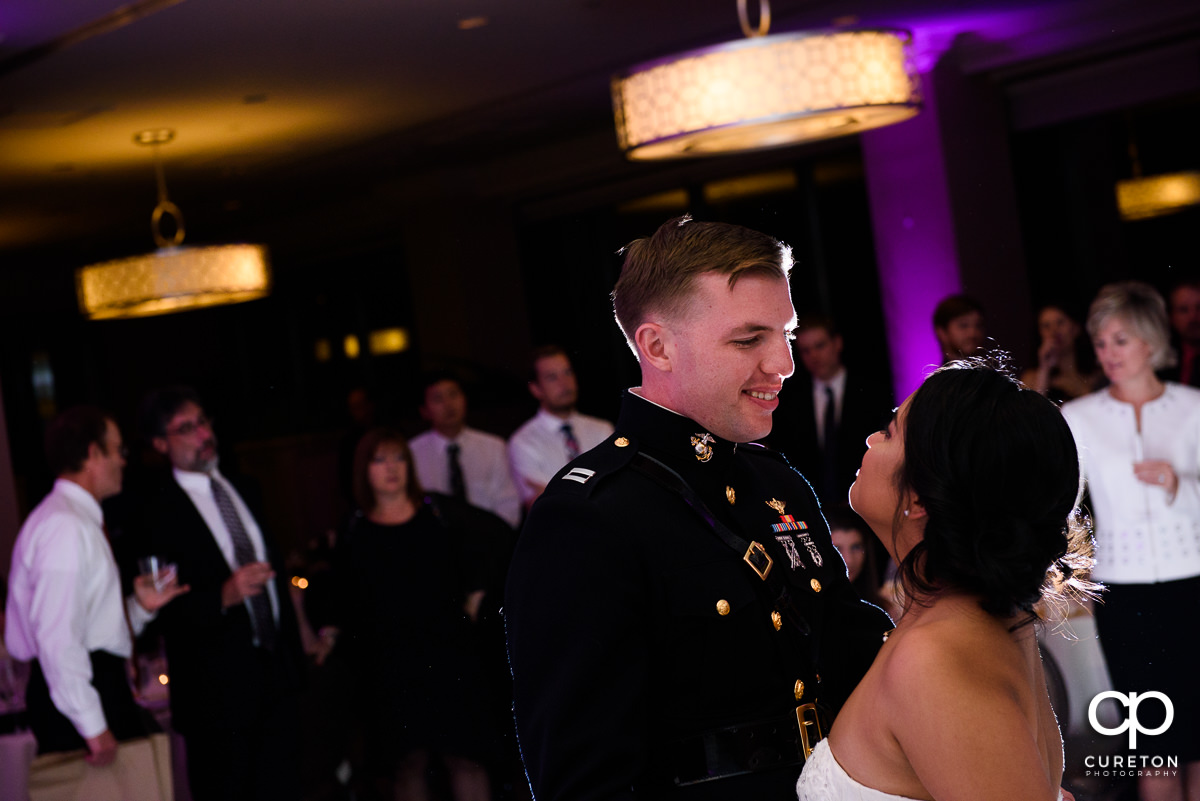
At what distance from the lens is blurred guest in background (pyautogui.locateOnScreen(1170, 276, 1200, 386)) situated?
14.3 feet

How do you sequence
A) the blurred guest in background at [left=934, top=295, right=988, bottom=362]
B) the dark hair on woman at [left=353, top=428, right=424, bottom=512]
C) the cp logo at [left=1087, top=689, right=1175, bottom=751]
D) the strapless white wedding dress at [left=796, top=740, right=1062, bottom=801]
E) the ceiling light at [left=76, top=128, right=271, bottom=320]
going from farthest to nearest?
1. the ceiling light at [left=76, top=128, right=271, bottom=320]
2. the blurred guest in background at [left=934, top=295, right=988, bottom=362]
3. the dark hair on woman at [left=353, top=428, right=424, bottom=512]
4. the cp logo at [left=1087, top=689, right=1175, bottom=751]
5. the strapless white wedding dress at [left=796, top=740, right=1062, bottom=801]

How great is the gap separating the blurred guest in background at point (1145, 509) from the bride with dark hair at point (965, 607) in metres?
2.26

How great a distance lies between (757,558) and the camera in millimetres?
1393

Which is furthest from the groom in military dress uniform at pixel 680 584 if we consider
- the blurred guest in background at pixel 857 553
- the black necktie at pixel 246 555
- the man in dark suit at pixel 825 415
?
the man in dark suit at pixel 825 415

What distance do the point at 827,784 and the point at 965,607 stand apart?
0.23m

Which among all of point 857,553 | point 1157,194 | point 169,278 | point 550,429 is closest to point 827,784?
point 857,553

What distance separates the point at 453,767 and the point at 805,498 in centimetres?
264

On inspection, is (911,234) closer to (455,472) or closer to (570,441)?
(570,441)

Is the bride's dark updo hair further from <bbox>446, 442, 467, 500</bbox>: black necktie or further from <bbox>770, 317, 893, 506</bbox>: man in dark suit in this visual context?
<bbox>446, 442, 467, 500</bbox>: black necktie

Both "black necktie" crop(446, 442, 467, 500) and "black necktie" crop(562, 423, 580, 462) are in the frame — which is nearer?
"black necktie" crop(562, 423, 580, 462)

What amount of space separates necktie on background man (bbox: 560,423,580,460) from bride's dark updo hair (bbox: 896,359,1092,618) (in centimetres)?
386

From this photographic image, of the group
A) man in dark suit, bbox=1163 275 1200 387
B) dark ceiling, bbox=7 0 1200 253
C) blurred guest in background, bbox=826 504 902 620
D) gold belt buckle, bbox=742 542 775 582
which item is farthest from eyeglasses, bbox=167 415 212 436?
man in dark suit, bbox=1163 275 1200 387

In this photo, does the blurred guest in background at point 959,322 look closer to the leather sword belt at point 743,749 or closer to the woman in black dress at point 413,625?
the woman in black dress at point 413,625

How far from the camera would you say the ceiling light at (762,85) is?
3084 mm
